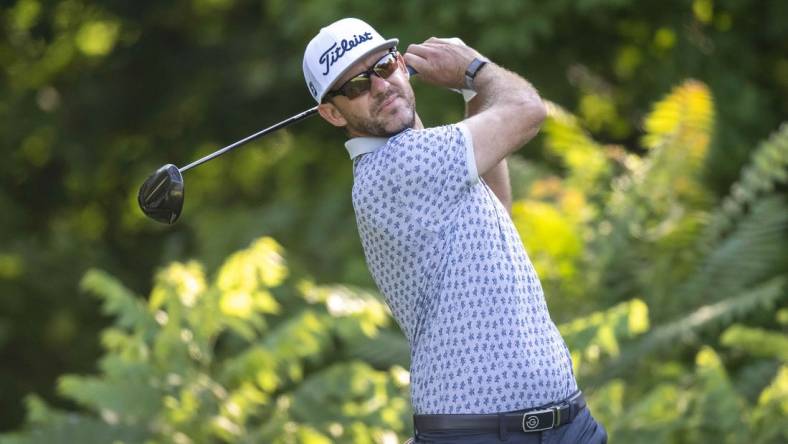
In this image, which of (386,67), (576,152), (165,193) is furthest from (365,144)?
(576,152)

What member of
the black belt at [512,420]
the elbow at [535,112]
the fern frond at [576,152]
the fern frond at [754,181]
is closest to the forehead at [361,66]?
the elbow at [535,112]

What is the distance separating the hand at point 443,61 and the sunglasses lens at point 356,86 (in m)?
0.23

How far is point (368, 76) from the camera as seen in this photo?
2977mm

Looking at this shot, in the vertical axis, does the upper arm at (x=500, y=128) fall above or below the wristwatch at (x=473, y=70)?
below

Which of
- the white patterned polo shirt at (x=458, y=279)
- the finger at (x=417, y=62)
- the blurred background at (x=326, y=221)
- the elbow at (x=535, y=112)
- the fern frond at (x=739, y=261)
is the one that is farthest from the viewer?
the fern frond at (x=739, y=261)

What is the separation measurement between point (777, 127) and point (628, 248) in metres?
1.69

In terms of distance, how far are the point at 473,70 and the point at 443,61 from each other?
0.09 m

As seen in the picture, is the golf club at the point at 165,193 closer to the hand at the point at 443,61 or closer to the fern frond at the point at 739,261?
the hand at the point at 443,61

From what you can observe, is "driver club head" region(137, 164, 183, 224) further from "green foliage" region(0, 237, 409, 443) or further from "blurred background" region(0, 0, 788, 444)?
"green foliage" region(0, 237, 409, 443)

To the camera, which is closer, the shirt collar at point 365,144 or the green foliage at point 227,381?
the shirt collar at point 365,144

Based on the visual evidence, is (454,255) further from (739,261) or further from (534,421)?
(739,261)

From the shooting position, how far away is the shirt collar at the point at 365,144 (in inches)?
117

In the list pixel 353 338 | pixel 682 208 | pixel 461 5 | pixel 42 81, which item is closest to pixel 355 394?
pixel 353 338

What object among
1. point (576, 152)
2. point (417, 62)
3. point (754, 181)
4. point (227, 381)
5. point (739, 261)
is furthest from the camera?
point (576, 152)
